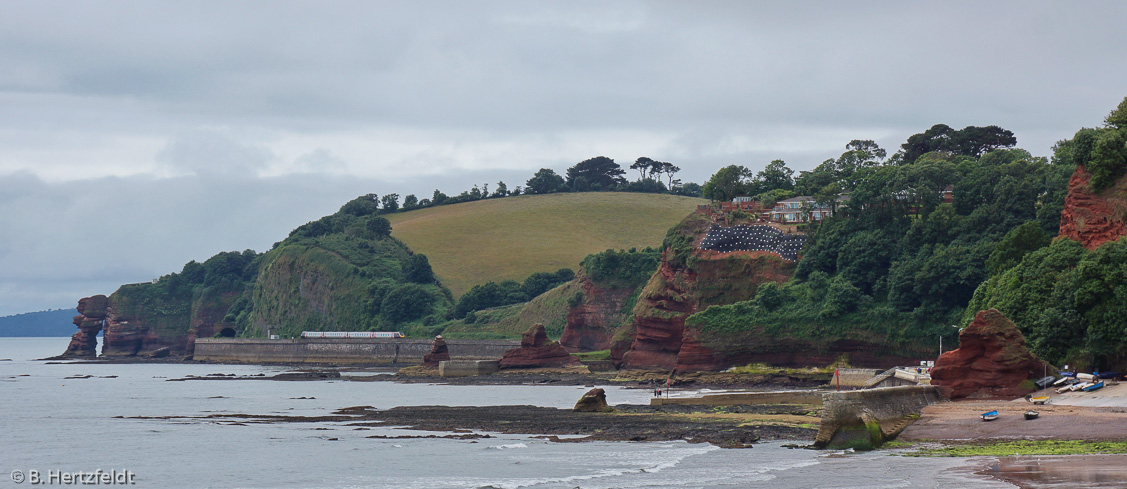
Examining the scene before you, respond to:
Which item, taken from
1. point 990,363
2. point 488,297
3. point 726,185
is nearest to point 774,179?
point 726,185

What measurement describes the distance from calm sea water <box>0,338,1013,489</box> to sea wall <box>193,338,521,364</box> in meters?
65.0

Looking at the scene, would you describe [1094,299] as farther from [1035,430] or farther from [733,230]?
[733,230]

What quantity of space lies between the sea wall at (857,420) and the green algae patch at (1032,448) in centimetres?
195

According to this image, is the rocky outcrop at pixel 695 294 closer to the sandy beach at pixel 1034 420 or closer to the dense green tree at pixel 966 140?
the dense green tree at pixel 966 140

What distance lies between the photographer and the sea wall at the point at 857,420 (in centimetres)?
3819

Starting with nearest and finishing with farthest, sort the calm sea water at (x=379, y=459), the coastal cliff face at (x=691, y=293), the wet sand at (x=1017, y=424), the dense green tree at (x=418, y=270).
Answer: the calm sea water at (x=379, y=459) < the wet sand at (x=1017, y=424) < the coastal cliff face at (x=691, y=293) < the dense green tree at (x=418, y=270)

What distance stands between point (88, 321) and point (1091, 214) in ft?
592

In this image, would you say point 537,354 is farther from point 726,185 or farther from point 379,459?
point 379,459

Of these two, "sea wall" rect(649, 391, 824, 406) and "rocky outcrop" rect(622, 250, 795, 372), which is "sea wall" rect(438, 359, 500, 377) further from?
"sea wall" rect(649, 391, 824, 406)

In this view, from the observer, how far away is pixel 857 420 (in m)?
38.3

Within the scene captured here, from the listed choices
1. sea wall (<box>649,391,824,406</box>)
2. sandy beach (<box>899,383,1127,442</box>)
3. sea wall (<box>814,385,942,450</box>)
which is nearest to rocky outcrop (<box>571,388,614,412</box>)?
sea wall (<box>649,391,824,406</box>)

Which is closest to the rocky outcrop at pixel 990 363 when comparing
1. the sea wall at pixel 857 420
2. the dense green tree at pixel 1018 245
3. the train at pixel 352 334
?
the sea wall at pixel 857 420

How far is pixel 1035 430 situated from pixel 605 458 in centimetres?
1580

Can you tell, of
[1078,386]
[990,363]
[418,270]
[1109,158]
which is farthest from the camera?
[418,270]
